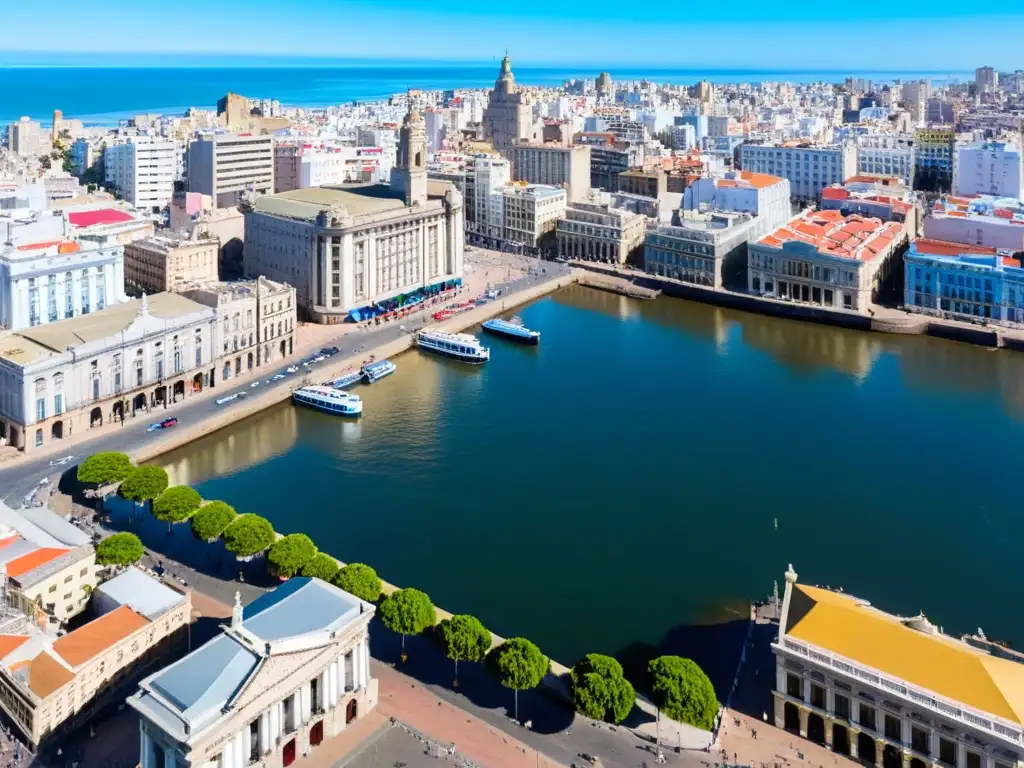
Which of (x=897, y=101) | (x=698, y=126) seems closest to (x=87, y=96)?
(x=698, y=126)

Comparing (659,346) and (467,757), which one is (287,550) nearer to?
(467,757)

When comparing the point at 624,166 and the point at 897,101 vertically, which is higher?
the point at 897,101

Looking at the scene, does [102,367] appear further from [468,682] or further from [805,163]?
[805,163]

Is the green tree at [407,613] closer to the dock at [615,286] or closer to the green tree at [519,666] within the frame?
the green tree at [519,666]

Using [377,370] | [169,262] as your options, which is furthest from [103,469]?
[169,262]

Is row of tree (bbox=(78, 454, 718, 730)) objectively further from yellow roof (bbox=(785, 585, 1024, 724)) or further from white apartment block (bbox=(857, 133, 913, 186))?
white apartment block (bbox=(857, 133, 913, 186))

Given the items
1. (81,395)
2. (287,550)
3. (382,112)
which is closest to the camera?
(287,550)

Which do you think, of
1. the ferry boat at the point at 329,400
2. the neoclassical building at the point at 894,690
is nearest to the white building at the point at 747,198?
the ferry boat at the point at 329,400
